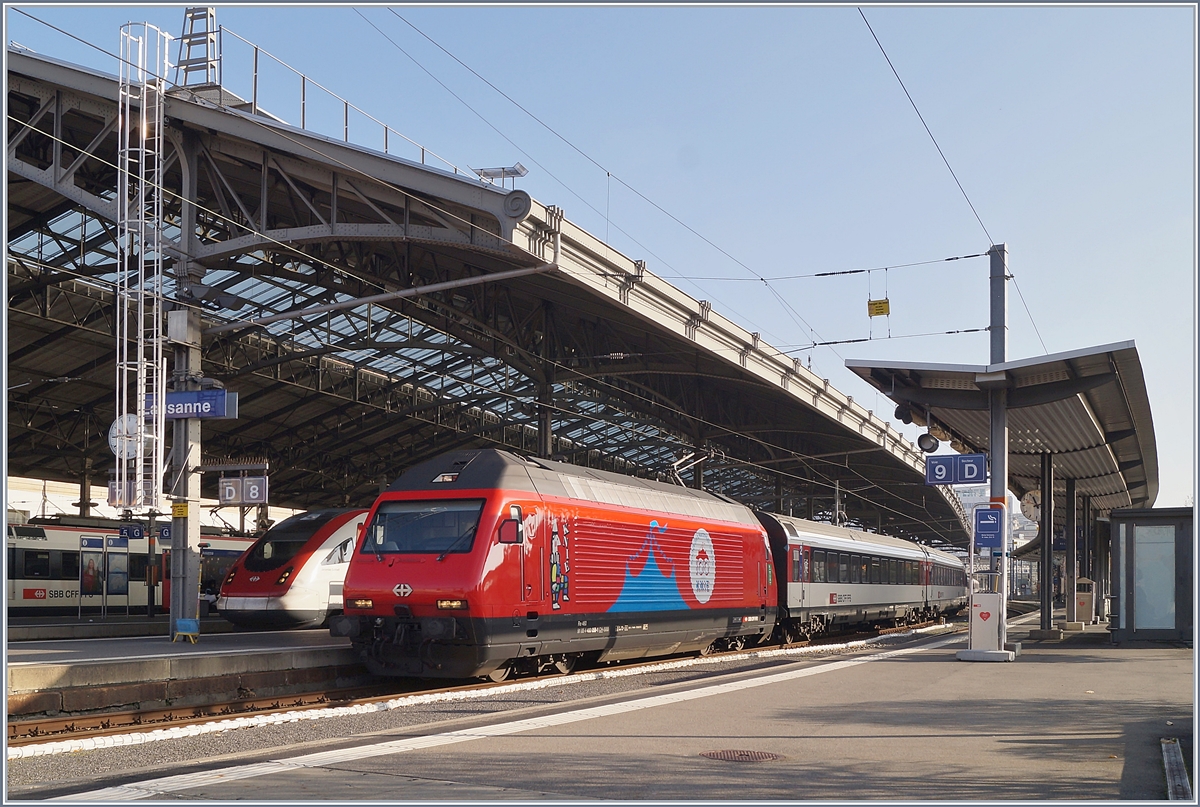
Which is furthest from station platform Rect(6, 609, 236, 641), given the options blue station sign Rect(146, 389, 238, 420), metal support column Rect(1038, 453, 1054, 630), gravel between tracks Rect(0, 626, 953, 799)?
metal support column Rect(1038, 453, 1054, 630)

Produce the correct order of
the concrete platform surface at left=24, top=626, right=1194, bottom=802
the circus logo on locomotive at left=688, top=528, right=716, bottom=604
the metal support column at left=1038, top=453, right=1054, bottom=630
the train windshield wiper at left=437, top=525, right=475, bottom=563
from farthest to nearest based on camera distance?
1. the metal support column at left=1038, top=453, right=1054, bottom=630
2. the circus logo on locomotive at left=688, top=528, right=716, bottom=604
3. the train windshield wiper at left=437, top=525, right=475, bottom=563
4. the concrete platform surface at left=24, top=626, right=1194, bottom=802

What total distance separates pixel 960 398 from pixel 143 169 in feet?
55.0

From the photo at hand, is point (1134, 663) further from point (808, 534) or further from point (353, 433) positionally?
point (353, 433)

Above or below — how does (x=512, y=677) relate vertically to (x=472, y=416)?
below

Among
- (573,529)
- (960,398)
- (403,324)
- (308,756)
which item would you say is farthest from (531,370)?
(308,756)

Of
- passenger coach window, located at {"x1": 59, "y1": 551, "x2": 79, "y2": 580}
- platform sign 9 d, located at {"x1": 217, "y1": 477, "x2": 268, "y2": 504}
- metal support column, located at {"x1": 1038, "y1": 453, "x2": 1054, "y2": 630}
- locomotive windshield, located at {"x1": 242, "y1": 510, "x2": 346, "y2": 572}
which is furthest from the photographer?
passenger coach window, located at {"x1": 59, "y1": 551, "x2": 79, "y2": 580}

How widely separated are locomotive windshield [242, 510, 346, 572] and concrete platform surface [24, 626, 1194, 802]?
34.1 feet

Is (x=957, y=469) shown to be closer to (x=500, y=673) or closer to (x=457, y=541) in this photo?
(x=500, y=673)

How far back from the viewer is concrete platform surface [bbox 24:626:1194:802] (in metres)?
8.00

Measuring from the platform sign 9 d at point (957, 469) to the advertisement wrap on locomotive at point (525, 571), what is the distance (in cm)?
454

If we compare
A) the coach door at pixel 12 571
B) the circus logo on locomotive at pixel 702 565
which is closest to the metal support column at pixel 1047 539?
the circus logo on locomotive at pixel 702 565

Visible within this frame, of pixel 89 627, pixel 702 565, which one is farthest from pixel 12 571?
pixel 702 565

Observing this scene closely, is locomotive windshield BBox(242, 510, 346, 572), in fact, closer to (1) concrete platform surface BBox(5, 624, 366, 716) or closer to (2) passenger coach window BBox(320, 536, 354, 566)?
(2) passenger coach window BBox(320, 536, 354, 566)

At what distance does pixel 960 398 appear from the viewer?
2302cm
